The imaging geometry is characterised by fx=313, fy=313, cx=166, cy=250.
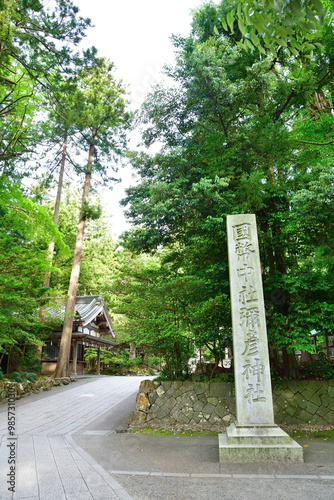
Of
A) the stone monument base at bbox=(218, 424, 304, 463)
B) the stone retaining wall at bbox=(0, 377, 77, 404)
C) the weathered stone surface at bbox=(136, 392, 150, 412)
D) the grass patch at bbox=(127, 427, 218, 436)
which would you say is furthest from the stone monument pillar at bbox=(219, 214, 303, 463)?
the stone retaining wall at bbox=(0, 377, 77, 404)

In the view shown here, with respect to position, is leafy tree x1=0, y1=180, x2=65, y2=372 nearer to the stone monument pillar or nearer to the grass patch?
the grass patch

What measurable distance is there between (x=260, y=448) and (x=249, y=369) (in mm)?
1138

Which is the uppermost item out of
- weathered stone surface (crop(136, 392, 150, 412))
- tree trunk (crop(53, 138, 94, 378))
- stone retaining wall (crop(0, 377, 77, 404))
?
tree trunk (crop(53, 138, 94, 378))

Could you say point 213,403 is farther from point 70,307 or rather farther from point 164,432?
point 70,307

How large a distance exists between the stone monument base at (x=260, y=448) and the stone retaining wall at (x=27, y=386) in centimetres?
856

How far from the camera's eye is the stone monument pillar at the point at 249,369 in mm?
4559

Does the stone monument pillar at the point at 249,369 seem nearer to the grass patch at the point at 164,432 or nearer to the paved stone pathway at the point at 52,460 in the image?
the grass patch at the point at 164,432

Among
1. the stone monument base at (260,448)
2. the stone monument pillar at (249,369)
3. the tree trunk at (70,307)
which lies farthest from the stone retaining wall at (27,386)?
the stone monument base at (260,448)

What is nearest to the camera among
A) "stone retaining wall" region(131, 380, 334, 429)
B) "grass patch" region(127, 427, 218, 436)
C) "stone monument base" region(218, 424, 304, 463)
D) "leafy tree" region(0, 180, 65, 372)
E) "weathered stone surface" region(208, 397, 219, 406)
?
"stone monument base" region(218, 424, 304, 463)

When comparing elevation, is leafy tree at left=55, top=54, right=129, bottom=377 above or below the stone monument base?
above

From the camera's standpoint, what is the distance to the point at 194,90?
717 centimetres

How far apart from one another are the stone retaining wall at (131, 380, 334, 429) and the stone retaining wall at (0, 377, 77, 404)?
18.2ft

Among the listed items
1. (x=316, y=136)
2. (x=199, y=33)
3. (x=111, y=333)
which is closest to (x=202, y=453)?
(x=316, y=136)

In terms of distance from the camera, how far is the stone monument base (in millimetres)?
4496
